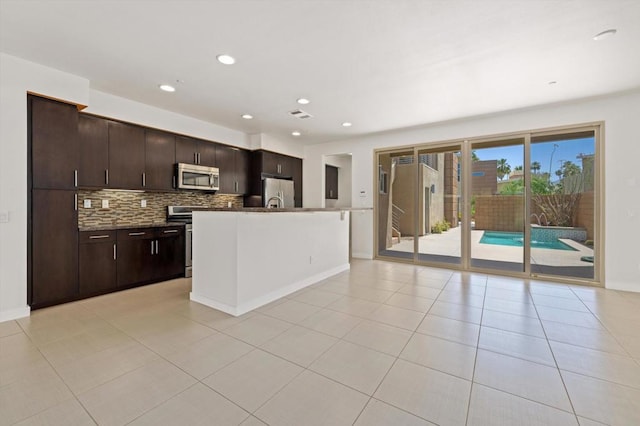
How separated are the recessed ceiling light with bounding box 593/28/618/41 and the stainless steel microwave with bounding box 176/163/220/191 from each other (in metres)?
5.14

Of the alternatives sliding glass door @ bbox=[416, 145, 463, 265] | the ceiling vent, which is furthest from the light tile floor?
the ceiling vent

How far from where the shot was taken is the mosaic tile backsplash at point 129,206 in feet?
12.6

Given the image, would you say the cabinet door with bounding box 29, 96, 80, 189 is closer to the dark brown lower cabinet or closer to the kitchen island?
the dark brown lower cabinet

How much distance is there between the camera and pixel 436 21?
2.23 metres

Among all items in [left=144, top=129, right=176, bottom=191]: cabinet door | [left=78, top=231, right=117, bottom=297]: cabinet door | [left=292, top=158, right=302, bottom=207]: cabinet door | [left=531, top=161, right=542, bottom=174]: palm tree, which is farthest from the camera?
[left=292, top=158, right=302, bottom=207]: cabinet door

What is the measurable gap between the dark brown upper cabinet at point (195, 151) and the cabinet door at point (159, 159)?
10 centimetres

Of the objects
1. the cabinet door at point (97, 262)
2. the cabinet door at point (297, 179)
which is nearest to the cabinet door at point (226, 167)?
the cabinet door at point (297, 179)

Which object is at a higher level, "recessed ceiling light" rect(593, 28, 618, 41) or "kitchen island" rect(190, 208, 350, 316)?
"recessed ceiling light" rect(593, 28, 618, 41)

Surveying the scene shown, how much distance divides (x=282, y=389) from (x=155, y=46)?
314cm

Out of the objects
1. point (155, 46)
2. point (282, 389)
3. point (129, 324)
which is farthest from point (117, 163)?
point (282, 389)

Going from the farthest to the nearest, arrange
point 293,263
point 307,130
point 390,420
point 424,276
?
point 307,130 < point 424,276 < point 293,263 < point 390,420

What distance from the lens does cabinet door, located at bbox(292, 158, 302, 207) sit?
6633 mm

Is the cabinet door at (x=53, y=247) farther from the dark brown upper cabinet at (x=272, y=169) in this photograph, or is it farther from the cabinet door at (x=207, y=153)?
the dark brown upper cabinet at (x=272, y=169)

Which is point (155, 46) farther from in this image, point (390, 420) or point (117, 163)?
point (390, 420)
